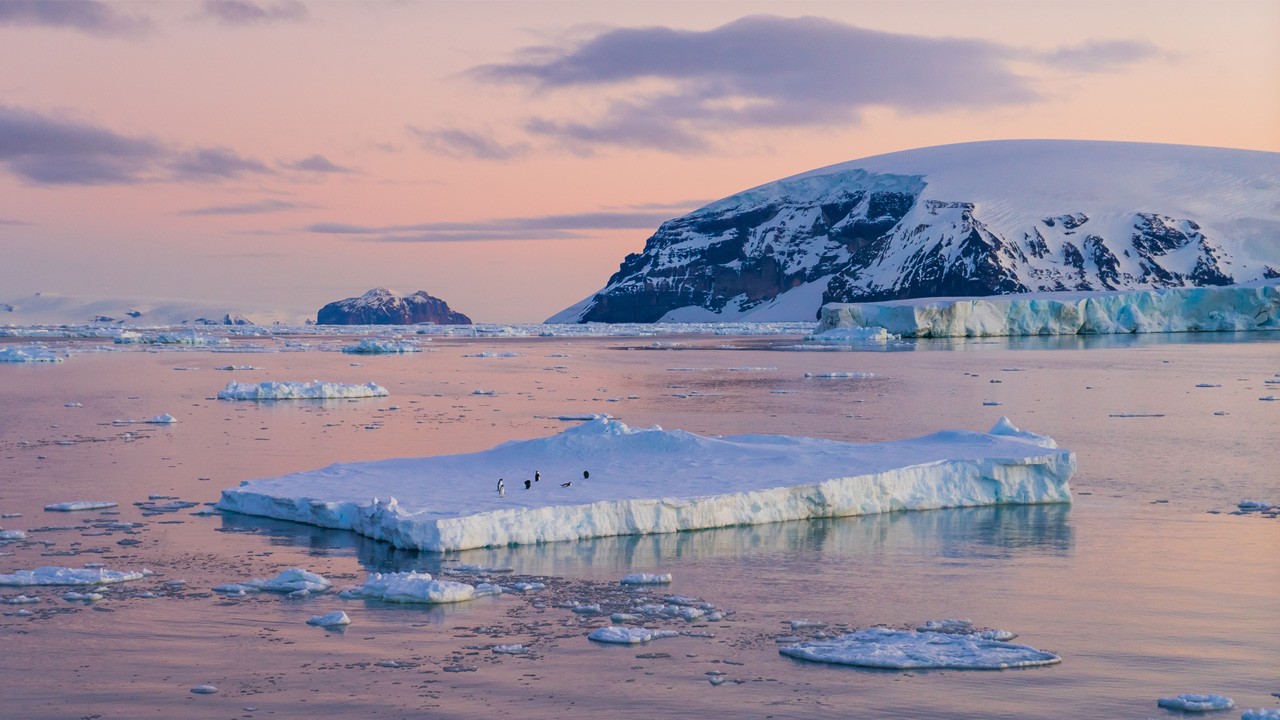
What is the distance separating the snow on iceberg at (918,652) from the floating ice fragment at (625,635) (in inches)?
40.0

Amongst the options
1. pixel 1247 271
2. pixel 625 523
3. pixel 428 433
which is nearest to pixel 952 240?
pixel 1247 271

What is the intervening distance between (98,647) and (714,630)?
4743mm

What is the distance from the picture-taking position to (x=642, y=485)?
49.4ft

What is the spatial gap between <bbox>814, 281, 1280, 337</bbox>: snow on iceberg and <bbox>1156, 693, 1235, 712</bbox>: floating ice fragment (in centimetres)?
7156

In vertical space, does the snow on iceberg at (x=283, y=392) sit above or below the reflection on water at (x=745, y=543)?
above

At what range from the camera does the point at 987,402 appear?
32.1 metres

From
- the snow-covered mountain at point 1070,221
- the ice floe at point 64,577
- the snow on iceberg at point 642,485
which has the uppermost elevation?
the snow-covered mountain at point 1070,221

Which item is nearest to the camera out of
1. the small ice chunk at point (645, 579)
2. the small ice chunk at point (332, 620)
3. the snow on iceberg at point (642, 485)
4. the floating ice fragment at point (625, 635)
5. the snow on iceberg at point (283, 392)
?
the floating ice fragment at point (625, 635)

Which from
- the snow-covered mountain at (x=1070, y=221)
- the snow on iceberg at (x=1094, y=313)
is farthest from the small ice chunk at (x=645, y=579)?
the snow-covered mountain at (x=1070, y=221)

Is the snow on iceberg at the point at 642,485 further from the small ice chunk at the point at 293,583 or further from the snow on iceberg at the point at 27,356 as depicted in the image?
the snow on iceberg at the point at 27,356

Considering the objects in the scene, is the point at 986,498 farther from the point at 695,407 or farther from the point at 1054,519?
the point at 695,407

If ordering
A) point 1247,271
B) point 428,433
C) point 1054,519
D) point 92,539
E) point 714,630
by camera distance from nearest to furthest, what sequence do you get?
point 714,630 → point 92,539 → point 1054,519 → point 428,433 → point 1247,271

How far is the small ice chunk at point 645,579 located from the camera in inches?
469

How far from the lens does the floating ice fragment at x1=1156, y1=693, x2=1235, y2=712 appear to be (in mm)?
8336
